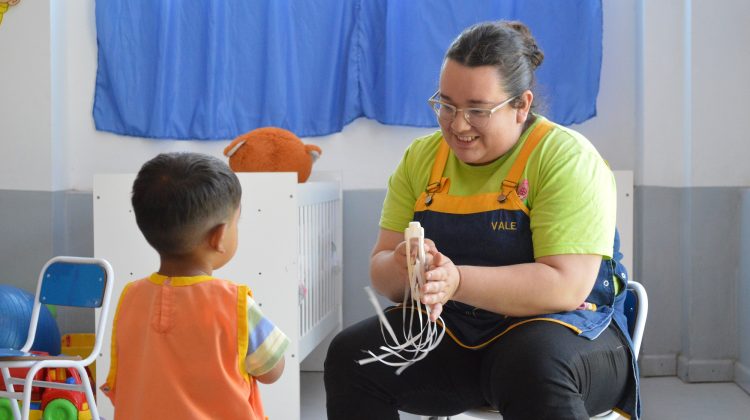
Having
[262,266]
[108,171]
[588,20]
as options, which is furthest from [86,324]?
[588,20]

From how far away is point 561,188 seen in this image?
1327mm

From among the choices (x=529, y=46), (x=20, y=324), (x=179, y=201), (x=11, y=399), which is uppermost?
(x=529, y=46)

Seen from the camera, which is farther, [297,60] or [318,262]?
[297,60]

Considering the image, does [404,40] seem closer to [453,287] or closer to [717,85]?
[717,85]

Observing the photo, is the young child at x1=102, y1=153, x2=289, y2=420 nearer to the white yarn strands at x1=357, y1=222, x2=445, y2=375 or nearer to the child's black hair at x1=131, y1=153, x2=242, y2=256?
the child's black hair at x1=131, y1=153, x2=242, y2=256

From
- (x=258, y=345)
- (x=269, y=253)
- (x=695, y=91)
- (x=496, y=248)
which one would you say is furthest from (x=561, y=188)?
(x=695, y=91)

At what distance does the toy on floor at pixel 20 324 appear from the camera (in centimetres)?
233

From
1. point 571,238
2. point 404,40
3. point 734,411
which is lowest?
point 734,411

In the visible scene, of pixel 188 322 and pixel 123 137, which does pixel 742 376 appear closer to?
pixel 188 322

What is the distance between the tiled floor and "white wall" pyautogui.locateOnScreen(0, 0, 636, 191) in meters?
0.76

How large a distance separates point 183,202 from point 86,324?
1.92 m

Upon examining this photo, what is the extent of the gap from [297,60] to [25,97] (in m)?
1.00

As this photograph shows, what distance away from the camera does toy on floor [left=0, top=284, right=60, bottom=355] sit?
2.33 meters

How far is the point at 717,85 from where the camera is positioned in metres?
2.64
